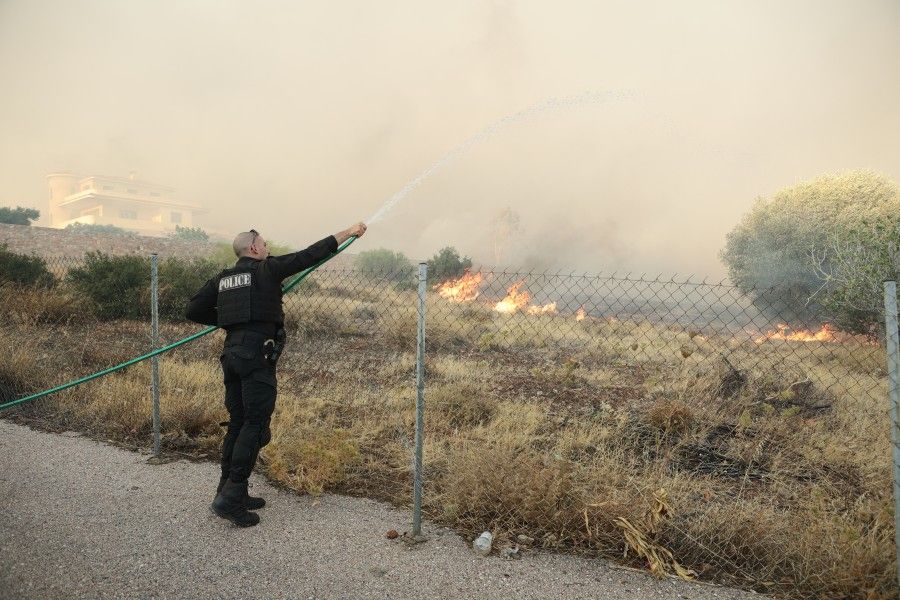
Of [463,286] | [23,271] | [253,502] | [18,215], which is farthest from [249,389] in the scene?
[18,215]

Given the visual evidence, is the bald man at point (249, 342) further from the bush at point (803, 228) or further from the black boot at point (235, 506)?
the bush at point (803, 228)

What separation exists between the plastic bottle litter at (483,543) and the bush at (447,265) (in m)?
23.9

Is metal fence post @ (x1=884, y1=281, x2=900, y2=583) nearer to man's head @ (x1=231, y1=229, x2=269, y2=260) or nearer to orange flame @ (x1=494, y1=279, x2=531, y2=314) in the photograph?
man's head @ (x1=231, y1=229, x2=269, y2=260)

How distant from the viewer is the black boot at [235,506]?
3555 mm

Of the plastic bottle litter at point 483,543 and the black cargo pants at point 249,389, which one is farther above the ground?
the black cargo pants at point 249,389

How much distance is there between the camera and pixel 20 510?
3.73 metres

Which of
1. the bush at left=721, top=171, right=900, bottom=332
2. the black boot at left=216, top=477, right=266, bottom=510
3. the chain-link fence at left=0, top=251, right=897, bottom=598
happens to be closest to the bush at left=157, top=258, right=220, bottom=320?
the chain-link fence at left=0, top=251, right=897, bottom=598

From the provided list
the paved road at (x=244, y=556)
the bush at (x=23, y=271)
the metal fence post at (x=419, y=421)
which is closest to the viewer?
the paved road at (x=244, y=556)

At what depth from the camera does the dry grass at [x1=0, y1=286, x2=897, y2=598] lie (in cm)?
325

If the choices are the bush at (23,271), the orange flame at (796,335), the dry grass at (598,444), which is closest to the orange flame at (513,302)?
the dry grass at (598,444)

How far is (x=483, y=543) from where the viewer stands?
10.8ft

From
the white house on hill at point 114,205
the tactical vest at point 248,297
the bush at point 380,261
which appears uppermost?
the white house on hill at point 114,205

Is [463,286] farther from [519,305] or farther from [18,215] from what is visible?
[18,215]

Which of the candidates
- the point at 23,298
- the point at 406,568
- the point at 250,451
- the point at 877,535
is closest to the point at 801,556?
the point at 877,535
